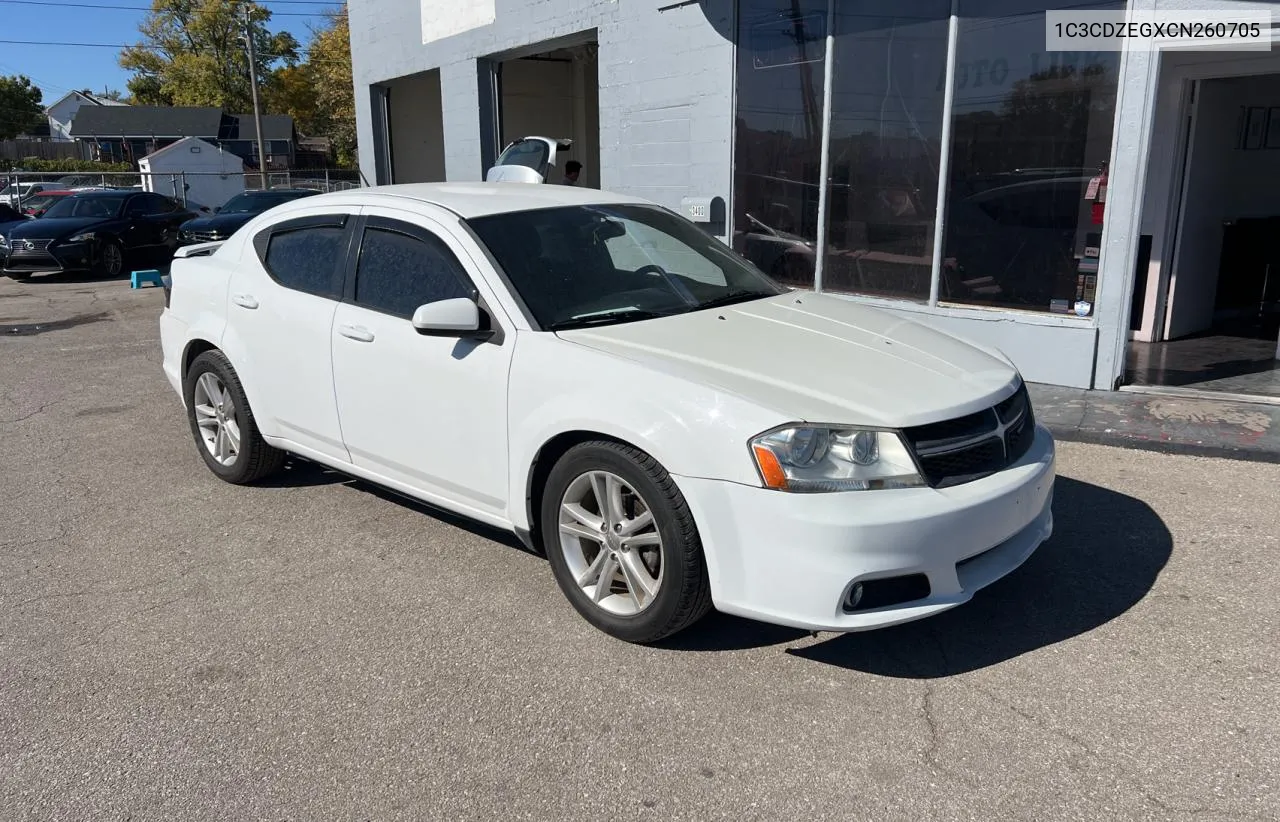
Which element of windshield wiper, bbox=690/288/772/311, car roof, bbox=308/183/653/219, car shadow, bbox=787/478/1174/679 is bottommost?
car shadow, bbox=787/478/1174/679

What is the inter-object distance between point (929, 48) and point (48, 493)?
7.17 m

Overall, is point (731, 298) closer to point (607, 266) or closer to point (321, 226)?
point (607, 266)

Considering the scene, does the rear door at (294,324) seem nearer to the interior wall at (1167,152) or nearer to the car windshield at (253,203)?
the interior wall at (1167,152)

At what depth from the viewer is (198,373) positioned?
219 inches

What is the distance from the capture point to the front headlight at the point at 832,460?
3158 mm

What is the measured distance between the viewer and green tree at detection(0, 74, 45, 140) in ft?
247

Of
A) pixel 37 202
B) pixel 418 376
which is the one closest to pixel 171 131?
pixel 37 202

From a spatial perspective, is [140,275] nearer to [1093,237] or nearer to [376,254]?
Answer: [376,254]


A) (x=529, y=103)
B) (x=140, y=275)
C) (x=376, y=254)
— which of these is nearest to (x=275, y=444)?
(x=376, y=254)

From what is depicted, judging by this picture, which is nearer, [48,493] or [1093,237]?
[48,493]

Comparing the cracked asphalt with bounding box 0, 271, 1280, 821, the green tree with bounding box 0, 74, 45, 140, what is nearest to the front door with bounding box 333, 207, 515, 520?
the cracked asphalt with bounding box 0, 271, 1280, 821

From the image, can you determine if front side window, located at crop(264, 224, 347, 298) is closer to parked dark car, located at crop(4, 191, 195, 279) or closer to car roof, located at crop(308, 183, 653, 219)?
car roof, located at crop(308, 183, 653, 219)

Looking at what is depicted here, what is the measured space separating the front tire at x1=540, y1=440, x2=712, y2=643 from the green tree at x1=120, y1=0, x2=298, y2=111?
78.0 metres

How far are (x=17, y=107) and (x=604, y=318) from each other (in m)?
93.1
